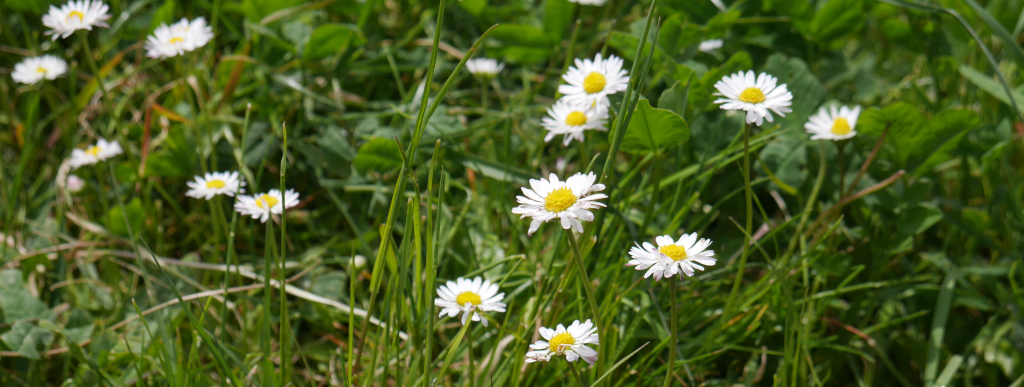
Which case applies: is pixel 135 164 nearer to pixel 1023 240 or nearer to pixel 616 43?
pixel 616 43

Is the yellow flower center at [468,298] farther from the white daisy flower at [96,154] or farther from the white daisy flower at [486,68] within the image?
the white daisy flower at [96,154]

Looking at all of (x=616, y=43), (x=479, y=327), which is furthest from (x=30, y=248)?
(x=616, y=43)

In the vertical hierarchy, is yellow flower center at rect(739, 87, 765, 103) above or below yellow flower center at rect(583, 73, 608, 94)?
below

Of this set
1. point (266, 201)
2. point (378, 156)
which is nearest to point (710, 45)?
point (378, 156)

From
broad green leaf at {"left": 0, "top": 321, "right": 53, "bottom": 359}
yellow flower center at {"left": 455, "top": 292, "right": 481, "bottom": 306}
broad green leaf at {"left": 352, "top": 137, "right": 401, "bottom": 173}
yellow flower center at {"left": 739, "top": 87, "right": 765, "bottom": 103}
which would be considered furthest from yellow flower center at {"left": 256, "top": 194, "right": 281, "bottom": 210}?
yellow flower center at {"left": 739, "top": 87, "right": 765, "bottom": 103}

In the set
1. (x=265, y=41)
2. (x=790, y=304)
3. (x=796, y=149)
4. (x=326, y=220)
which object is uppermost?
(x=265, y=41)

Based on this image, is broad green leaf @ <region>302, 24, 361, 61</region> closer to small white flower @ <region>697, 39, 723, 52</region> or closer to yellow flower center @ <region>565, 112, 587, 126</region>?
yellow flower center @ <region>565, 112, 587, 126</region>

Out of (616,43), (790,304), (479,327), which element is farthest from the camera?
(616,43)
